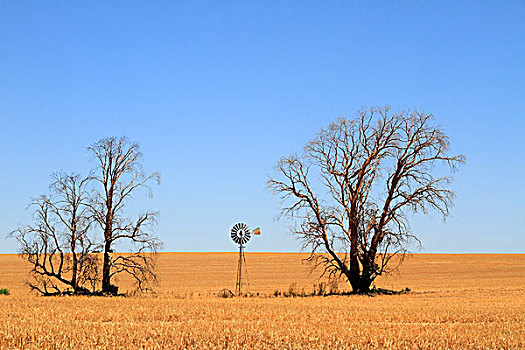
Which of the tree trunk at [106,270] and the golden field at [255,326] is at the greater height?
the tree trunk at [106,270]

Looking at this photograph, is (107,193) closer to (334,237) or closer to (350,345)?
(334,237)

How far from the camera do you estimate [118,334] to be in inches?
630

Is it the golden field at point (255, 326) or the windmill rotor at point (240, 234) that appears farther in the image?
the windmill rotor at point (240, 234)

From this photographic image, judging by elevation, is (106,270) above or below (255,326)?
above

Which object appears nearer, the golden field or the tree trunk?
the golden field

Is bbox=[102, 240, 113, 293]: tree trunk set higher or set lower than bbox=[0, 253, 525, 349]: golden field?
higher

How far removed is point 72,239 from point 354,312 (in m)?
15.7

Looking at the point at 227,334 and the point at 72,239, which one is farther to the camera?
the point at 72,239

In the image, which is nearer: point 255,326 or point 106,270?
point 255,326

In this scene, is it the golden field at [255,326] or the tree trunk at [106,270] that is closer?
the golden field at [255,326]

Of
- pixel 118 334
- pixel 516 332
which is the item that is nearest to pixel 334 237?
pixel 516 332

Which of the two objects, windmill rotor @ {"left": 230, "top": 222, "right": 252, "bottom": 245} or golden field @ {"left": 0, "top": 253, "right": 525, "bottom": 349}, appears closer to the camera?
golden field @ {"left": 0, "top": 253, "right": 525, "bottom": 349}

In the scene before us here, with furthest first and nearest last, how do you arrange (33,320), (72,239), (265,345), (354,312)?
(72,239), (354,312), (33,320), (265,345)

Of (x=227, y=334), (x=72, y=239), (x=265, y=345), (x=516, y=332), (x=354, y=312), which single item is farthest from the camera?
(x=72, y=239)
